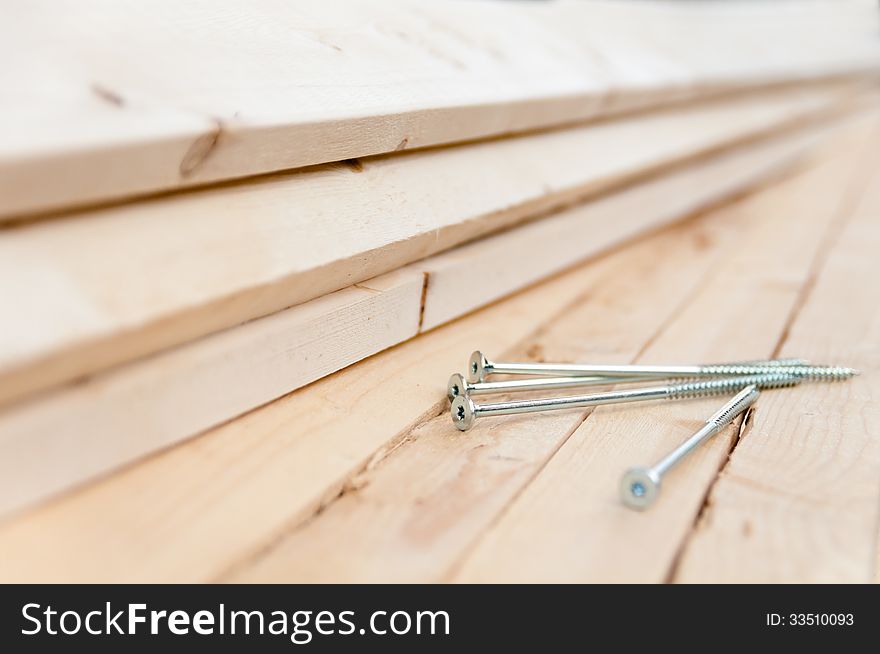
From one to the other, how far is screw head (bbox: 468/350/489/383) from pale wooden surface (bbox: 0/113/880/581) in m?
0.02

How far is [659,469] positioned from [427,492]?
178 mm

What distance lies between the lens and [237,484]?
0.59m

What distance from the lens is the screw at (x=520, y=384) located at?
72 cm

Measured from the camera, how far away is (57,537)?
519mm

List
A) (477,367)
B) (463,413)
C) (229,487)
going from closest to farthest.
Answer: (229,487), (463,413), (477,367)

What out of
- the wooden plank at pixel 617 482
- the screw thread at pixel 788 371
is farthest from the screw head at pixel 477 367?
the screw thread at pixel 788 371

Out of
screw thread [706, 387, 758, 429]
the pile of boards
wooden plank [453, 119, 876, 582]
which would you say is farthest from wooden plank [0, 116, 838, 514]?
screw thread [706, 387, 758, 429]

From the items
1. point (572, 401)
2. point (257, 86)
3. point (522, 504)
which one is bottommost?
point (522, 504)

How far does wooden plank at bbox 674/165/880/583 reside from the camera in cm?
54

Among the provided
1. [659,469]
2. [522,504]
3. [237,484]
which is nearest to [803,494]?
[659,469]

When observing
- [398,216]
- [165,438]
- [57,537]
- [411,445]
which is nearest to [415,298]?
[398,216]

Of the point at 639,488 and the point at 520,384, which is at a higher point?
the point at 520,384

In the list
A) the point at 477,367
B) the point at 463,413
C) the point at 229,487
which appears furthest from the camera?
the point at 477,367

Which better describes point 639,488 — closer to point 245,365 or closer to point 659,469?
point 659,469
